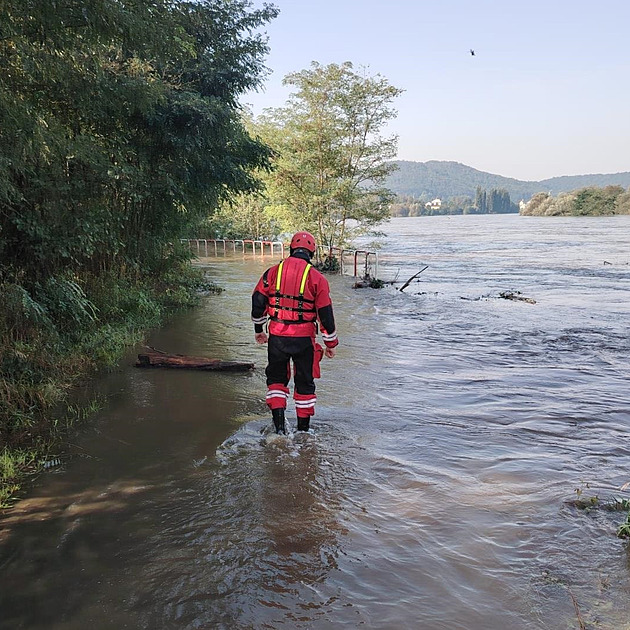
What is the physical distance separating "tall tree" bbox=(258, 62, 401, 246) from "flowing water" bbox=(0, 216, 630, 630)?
61.4 feet

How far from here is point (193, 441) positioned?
555 centimetres

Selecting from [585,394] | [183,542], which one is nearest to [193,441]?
[183,542]

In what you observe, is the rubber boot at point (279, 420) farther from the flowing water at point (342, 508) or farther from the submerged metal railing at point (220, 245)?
the submerged metal railing at point (220, 245)

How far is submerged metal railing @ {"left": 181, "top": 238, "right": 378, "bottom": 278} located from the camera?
2488 centimetres

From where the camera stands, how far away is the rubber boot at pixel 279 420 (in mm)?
5801

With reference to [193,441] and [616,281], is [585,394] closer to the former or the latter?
[193,441]

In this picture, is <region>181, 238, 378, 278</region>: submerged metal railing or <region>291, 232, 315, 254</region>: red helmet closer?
<region>291, 232, 315, 254</region>: red helmet

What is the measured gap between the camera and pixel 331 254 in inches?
1055

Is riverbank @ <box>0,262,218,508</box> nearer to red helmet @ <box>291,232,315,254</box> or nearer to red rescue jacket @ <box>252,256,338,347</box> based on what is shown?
red rescue jacket @ <box>252,256,338,347</box>

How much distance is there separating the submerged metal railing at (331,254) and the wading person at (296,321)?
14095mm

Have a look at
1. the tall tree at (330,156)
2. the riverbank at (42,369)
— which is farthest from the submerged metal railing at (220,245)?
the riverbank at (42,369)

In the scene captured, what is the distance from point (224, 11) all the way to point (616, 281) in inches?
665

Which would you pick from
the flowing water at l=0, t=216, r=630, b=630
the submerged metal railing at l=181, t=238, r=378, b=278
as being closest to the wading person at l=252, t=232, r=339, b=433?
the flowing water at l=0, t=216, r=630, b=630

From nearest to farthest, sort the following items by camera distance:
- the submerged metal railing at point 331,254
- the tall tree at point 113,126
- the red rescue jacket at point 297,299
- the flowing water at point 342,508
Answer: the flowing water at point 342,508
the tall tree at point 113,126
the red rescue jacket at point 297,299
the submerged metal railing at point 331,254
